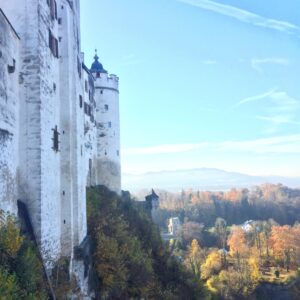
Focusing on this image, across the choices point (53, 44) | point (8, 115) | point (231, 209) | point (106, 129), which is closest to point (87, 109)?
point (106, 129)

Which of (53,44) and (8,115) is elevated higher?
(53,44)

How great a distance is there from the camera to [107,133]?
47250mm

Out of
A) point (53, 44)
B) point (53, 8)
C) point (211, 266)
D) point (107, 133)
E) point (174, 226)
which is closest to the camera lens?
point (53, 44)

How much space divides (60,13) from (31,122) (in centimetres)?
921

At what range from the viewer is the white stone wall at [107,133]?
153 feet

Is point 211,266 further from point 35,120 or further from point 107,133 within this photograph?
point 35,120

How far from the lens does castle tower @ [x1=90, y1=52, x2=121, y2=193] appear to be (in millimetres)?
46562

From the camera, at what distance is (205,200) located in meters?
161

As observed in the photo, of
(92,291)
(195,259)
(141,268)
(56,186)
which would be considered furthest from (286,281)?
(56,186)

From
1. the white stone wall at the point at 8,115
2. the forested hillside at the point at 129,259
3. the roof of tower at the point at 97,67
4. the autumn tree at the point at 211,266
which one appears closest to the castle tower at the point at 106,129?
the roof of tower at the point at 97,67

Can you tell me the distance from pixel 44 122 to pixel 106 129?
77.6 ft

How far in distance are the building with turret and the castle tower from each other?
14859 millimetres

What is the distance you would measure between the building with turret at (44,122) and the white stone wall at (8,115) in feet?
0.15

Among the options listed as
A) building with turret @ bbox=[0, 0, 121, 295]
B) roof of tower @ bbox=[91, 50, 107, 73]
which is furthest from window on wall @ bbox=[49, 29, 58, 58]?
roof of tower @ bbox=[91, 50, 107, 73]
